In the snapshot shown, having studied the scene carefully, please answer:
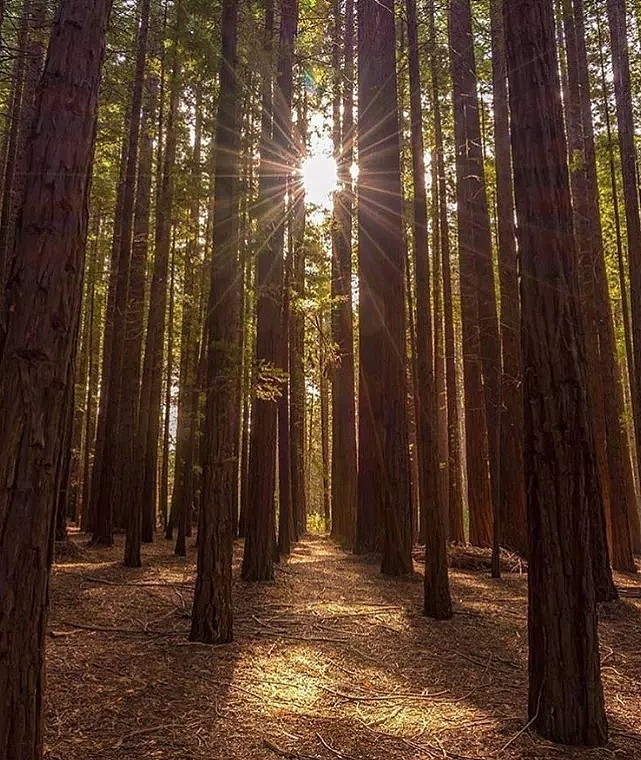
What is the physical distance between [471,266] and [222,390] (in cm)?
859

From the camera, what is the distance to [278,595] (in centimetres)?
782

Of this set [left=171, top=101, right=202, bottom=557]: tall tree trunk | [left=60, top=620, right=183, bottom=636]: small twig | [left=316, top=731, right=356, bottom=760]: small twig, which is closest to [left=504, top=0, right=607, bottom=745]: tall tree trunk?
[left=316, top=731, right=356, bottom=760]: small twig

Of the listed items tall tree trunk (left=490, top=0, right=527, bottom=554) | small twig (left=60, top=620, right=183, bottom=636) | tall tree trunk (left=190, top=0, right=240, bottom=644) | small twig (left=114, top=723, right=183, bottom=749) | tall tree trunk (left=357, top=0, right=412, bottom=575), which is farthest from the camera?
tall tree trunk (left=490, top=0, right=527, bottom=554)

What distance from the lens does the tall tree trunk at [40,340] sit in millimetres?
2734

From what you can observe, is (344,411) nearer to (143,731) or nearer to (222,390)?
(222,390)

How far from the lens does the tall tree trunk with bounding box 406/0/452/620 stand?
22.0 feet

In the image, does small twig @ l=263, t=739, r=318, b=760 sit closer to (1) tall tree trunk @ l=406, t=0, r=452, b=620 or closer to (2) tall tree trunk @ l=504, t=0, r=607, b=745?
(2) tall tree trunk @ l=504, t=0, r=607, b=745

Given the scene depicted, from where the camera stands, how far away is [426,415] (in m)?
6.86

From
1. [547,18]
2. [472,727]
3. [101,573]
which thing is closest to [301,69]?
[547,18]

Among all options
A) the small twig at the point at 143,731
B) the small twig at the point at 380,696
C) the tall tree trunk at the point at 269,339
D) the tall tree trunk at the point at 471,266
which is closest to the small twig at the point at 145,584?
the tall tree trunk at the point at 269,339

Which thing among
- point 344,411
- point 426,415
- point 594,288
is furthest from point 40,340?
point 344,411

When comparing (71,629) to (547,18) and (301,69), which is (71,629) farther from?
(301,69)

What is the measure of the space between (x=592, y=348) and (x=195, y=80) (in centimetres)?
890

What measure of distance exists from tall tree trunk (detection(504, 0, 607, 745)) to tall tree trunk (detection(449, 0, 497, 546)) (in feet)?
23.5
